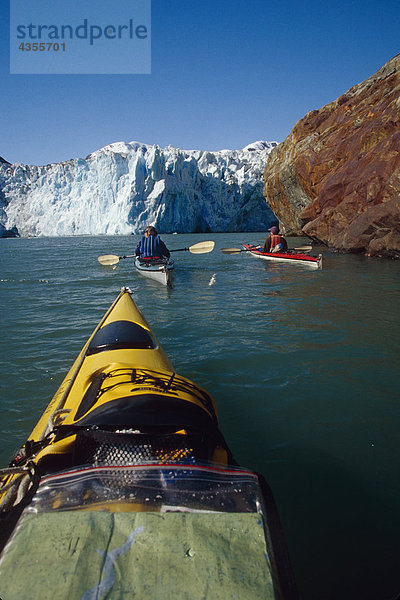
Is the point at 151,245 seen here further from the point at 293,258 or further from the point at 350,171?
the point at 350,171

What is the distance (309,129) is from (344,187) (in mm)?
7980

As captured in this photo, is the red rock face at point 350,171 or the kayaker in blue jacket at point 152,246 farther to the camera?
the red rock face at point 350,171

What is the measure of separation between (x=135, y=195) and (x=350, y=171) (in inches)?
1046

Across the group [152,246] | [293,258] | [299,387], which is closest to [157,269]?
[152,246]

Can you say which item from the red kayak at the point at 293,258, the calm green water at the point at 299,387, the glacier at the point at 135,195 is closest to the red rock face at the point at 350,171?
the red kayak at the point at 293,258

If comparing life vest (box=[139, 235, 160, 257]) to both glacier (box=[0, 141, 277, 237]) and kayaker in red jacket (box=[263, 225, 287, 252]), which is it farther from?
glacier (box=[0, 141, 277, 237])

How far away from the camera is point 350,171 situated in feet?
44.3

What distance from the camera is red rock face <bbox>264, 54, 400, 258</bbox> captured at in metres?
10.9

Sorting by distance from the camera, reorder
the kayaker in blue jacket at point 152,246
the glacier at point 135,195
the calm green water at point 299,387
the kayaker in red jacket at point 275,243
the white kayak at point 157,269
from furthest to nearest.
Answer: the glacier at point 135,195, the kayaker in red jacket at point 275,243, the kayaker in blue jacket at point 152,246, the white kayak at point 157,269, the calm green water at point 299,387

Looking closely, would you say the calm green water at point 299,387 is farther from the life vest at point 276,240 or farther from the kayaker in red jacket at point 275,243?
the life vest at point 276,240

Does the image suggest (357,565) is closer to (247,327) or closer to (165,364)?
(165,364)

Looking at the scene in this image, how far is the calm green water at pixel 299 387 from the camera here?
1528 mm

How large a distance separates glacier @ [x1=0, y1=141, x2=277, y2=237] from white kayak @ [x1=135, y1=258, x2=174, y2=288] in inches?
1132

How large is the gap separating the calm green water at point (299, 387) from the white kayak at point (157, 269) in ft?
2.29
